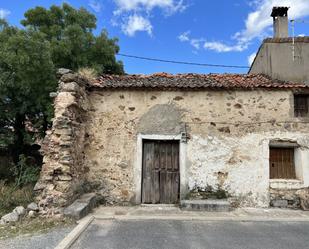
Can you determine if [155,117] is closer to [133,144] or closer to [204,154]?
[133,144]

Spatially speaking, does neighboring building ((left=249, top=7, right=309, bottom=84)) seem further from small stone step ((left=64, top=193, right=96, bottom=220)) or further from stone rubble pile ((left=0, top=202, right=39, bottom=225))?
stone rubble pile ((left=0, top=202, right=39, bottom=225))

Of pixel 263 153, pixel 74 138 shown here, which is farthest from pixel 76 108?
pixel 263 153

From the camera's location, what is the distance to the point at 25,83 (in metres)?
10.7

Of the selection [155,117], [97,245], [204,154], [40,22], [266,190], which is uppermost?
[40,22]

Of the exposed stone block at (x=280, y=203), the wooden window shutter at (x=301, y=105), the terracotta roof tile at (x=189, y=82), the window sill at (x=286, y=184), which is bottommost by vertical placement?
the exposed stone block at (x=280, y=203)

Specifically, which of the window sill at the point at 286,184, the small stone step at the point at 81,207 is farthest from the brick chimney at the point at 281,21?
the small stone step at the point at 81,207

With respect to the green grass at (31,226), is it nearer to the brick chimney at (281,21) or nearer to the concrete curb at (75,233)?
the concrete curb at (75,233)

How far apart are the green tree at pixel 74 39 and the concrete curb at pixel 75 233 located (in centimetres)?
867

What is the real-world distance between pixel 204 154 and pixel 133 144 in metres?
2.09

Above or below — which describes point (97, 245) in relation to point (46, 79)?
below

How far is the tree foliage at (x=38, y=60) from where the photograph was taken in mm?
10219

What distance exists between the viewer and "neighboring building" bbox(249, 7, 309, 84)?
8578 millimetres

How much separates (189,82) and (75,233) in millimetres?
5386

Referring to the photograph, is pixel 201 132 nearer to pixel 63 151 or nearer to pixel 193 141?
pixel 193 141
